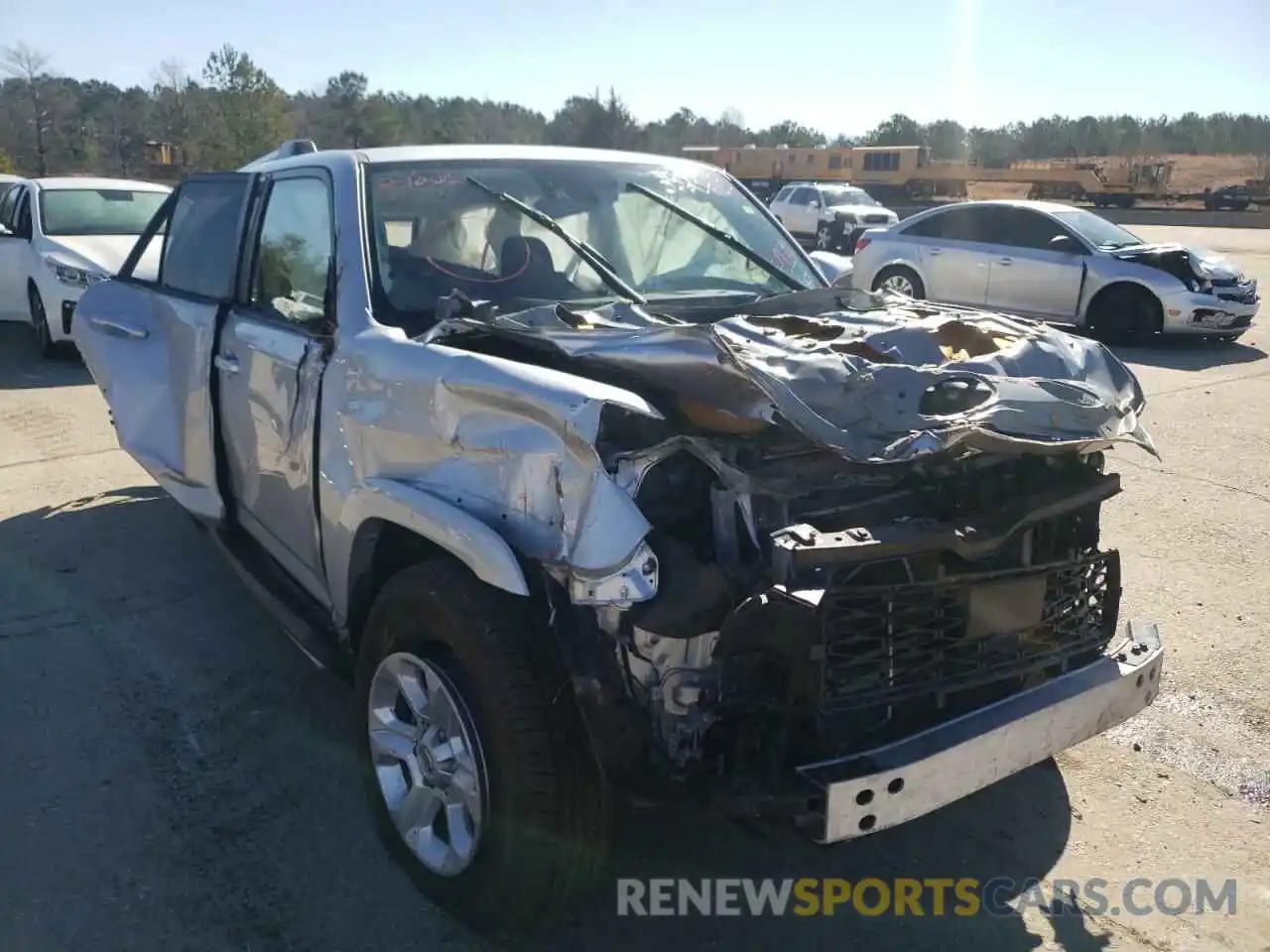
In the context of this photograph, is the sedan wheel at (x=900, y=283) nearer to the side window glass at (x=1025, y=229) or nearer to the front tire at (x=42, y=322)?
the side window glass at (x=1025, y=229)

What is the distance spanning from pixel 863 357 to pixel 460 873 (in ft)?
5.59

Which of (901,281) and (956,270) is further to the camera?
(901,281)

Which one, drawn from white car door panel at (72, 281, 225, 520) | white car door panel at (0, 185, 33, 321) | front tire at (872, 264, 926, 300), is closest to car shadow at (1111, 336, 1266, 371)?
front tire at (872, 264, 926, 300)

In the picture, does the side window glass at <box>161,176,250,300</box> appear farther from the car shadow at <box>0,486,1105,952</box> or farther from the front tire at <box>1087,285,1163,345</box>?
the front tire at <box>1087,285,1163,345</box>

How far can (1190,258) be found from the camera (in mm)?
11219

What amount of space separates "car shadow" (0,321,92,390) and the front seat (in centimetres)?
722

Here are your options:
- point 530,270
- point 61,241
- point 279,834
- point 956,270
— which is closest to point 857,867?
point 279,834

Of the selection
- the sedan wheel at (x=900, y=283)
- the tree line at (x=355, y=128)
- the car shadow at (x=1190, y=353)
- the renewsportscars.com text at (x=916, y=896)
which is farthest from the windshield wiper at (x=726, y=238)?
the tree line at (x=355, y=128)

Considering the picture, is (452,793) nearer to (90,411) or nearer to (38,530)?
(38,530)

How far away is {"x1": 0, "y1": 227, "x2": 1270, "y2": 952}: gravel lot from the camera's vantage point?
105 inches

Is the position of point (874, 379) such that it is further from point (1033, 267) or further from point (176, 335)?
point (1033, 267)

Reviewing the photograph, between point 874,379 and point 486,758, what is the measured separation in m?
1.31

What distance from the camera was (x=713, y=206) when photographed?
168 inches

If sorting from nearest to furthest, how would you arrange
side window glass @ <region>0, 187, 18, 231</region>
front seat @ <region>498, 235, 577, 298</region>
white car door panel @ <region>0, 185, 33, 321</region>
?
front seat @ <region>498, 235, 577, 298</region>
white car door panel @ <region>0, 185, 33, 321</region>
side window glass @ <region>0, 187, 18, 231</region>
